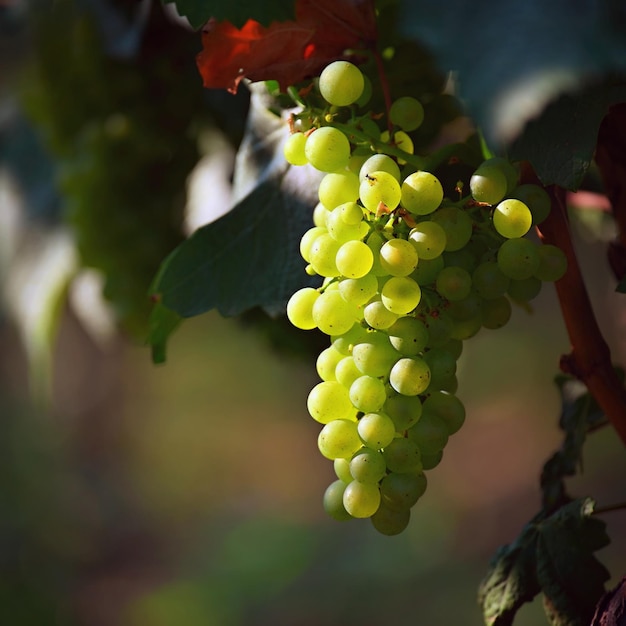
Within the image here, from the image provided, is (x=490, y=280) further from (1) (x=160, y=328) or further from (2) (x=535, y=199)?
(1) (x=160, y=328)

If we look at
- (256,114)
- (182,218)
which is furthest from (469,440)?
(256,114)

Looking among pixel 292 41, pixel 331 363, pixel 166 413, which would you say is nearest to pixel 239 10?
pixel 292 41

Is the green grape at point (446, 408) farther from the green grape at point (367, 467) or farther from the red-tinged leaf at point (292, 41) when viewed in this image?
the red-tinged leaf at point (292, 41)

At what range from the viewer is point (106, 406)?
3.91 meters

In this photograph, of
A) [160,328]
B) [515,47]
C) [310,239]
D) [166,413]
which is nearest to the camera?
[515,47]

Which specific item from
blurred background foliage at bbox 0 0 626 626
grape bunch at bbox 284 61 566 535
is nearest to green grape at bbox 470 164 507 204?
grape bunch at bbox 284 61 566 535

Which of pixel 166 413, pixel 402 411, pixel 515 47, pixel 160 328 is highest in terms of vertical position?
pixel 515 47

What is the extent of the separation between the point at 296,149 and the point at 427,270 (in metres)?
0.08

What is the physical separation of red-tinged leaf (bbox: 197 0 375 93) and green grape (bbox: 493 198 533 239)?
11cm

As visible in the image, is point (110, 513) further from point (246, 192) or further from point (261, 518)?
point (246, 192)

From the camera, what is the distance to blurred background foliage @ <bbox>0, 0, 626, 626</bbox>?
72 centimetres

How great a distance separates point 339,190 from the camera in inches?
13.0

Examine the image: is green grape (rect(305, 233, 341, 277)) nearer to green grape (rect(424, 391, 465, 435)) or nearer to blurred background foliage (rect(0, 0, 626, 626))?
green grape (rect(424, 391, 465, 435))

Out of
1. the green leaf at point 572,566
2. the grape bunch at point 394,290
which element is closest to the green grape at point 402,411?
the grape bunch at point 394,290
